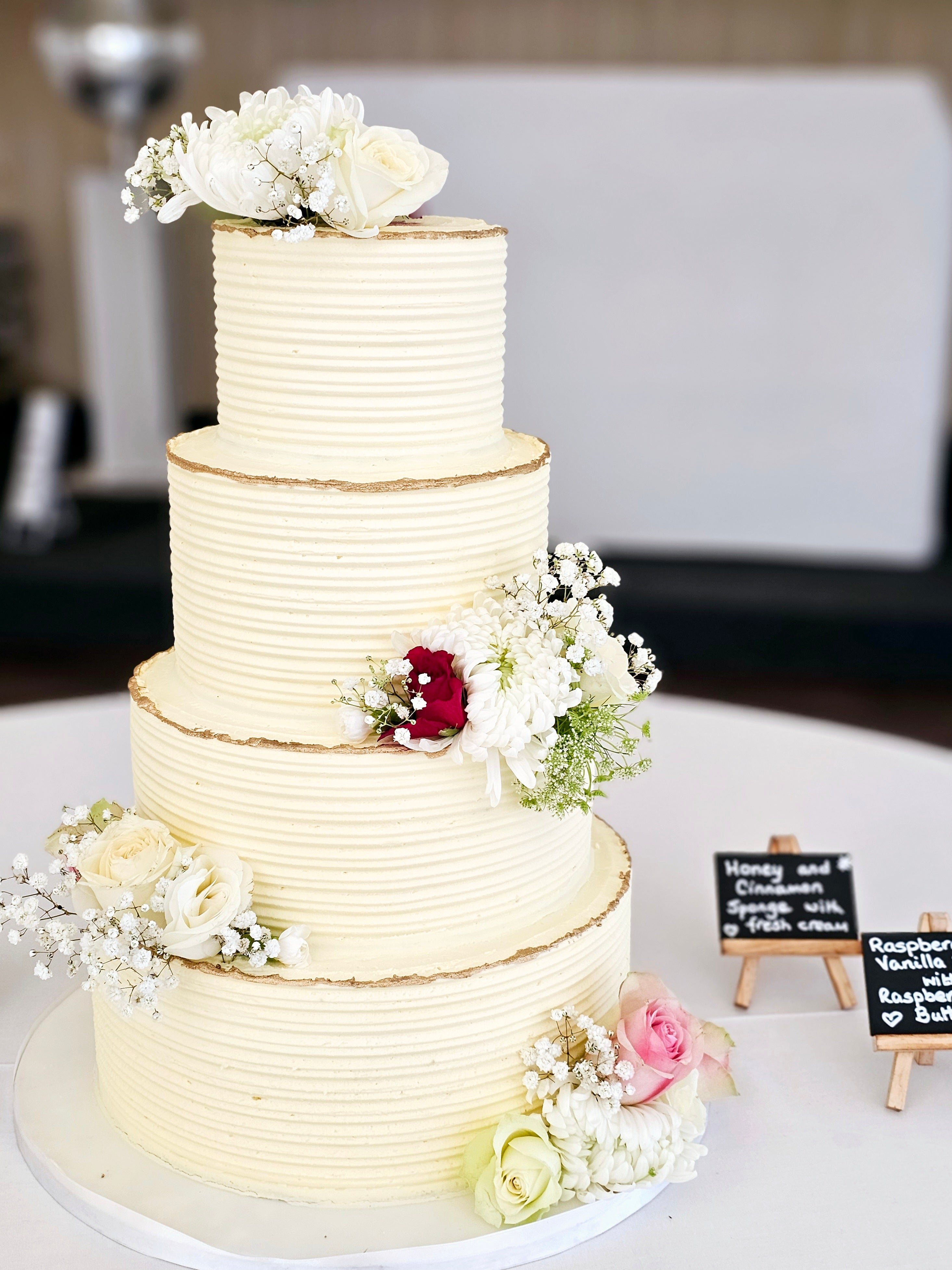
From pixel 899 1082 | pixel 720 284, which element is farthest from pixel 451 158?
pixel 899 1082

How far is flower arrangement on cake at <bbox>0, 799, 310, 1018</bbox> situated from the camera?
1.70m

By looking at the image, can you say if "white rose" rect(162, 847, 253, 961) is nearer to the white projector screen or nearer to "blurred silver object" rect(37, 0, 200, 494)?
the white projector screen

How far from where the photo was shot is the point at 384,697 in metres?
1.69

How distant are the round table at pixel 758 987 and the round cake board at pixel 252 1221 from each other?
0.09ft

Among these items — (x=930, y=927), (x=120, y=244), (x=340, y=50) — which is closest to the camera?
(x=930, y=927)

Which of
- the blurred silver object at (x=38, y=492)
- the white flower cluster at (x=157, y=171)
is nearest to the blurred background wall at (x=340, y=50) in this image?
the blurred silver object at (x=38, y=492)

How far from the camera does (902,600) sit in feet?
18.3

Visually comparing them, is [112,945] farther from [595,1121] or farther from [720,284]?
[720,284]

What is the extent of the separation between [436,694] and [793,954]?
38.6 inches

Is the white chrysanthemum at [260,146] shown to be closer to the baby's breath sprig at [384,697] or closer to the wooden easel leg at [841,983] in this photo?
the baby's breath sprig at [384,697]

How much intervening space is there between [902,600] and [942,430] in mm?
1184

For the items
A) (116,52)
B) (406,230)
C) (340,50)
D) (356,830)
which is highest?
(340,50)

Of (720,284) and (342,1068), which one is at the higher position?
(720,284)

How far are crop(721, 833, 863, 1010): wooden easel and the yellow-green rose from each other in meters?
0.64
